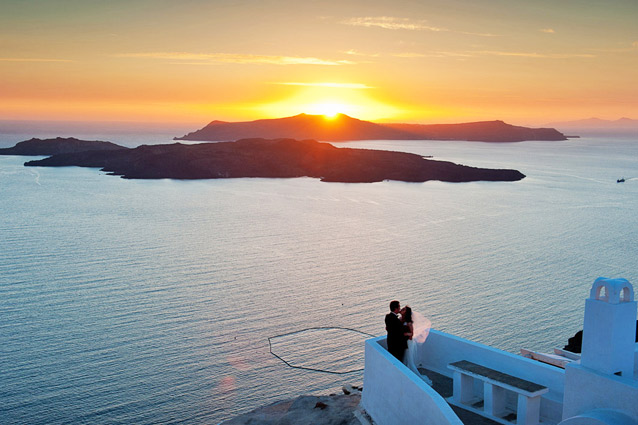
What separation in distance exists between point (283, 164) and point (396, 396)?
86583mm

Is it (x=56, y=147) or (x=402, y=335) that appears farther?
(x=56, y=147)

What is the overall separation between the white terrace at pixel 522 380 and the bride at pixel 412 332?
31cm

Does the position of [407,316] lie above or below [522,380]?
above

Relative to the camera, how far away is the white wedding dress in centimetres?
914

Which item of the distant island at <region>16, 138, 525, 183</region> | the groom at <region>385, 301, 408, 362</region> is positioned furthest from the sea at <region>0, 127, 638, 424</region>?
the distant island at <region>16, 138, 525, 183</region>

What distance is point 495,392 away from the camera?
833 centimetres

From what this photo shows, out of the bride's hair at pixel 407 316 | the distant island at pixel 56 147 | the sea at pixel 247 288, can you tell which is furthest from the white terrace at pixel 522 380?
the distant island at pixel 56 147

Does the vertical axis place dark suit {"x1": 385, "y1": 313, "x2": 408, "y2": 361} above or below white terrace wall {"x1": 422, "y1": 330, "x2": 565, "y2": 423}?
above

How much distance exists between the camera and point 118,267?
1195 inches

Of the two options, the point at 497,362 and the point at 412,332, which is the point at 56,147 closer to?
the point at 412,332

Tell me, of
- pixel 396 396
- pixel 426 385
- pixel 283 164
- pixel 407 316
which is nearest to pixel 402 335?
pixel 407 316

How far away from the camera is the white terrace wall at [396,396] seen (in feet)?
24.6

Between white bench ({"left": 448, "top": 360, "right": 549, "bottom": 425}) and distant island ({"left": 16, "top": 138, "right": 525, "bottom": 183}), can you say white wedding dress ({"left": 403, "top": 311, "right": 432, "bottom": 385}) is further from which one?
distant island ({"left": 16, "top": 138, "right": 525, "bottom": 183})

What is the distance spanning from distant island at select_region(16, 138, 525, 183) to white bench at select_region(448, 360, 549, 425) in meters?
75.8
